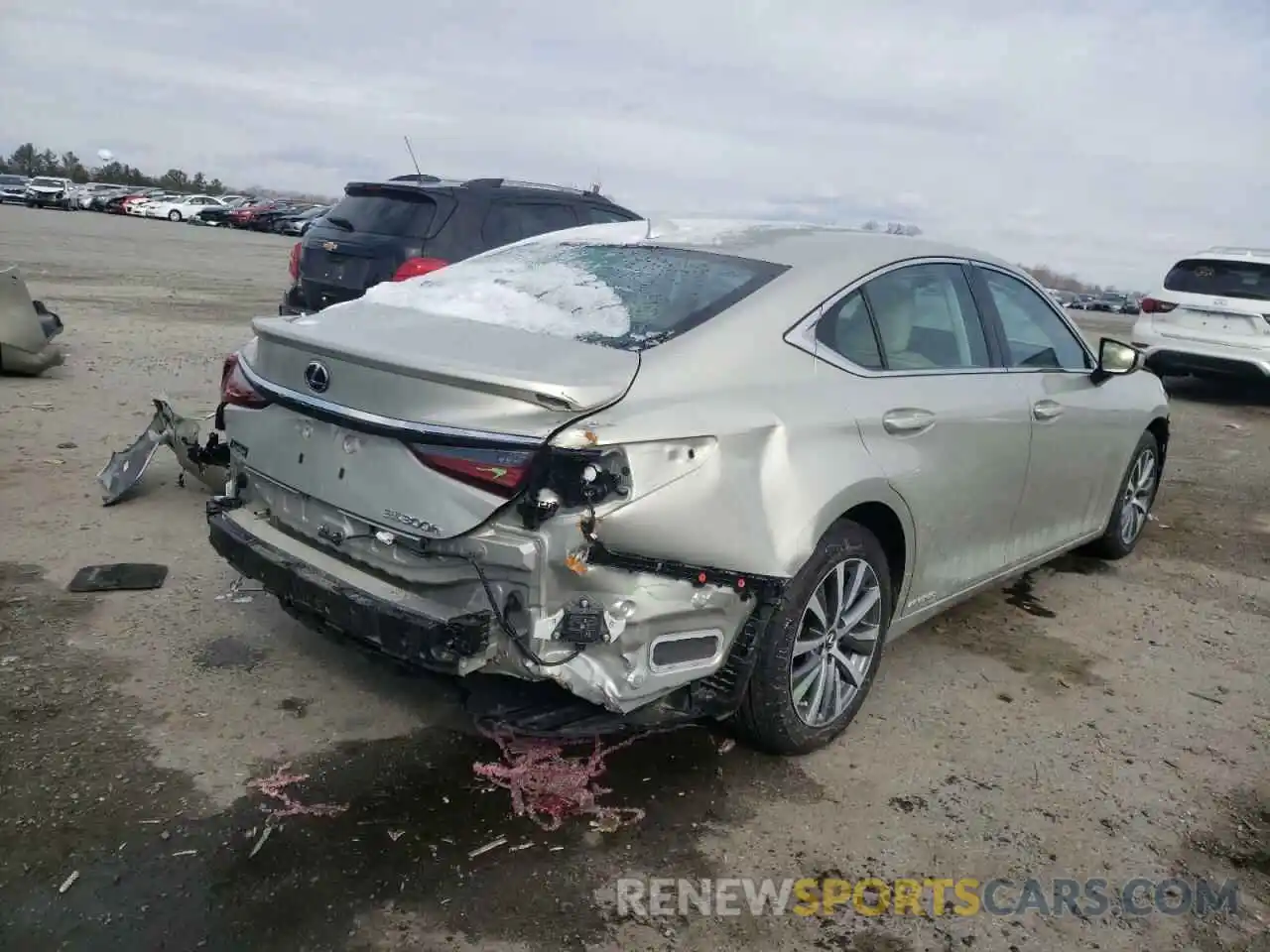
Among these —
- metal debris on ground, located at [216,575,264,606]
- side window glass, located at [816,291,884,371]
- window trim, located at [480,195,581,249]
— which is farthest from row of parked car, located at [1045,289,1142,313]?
metal debris on ground, located at [216,575,264,606]

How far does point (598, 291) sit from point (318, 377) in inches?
37.7

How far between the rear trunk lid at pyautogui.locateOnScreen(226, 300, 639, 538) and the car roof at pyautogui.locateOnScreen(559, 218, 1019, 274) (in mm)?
964

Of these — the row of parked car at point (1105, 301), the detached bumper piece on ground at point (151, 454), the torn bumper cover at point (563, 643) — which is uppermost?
the torn bumper cover at point (563, 643)

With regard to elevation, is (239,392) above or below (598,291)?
below

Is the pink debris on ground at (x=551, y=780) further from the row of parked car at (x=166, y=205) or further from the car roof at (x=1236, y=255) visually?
the row of parked car at (x=166, y=205)

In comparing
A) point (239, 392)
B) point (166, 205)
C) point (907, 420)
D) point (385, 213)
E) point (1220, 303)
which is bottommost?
point (166, 205)

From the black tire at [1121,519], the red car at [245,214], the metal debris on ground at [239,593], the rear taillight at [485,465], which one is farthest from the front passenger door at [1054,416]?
the red car at [245,214]

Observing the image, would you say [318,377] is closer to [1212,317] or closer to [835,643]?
[835,643]

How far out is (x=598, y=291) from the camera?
3545 millimetres

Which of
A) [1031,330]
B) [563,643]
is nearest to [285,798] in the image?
[563,643]

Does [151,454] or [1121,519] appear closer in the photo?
[151,454]

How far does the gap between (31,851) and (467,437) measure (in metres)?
1.53

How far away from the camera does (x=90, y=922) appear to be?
98.0 inches

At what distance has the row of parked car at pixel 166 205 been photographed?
5028 centimetres
